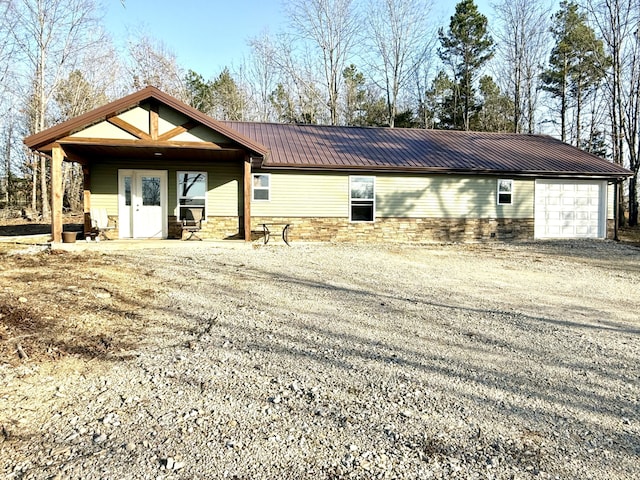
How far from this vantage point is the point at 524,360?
3.50 m

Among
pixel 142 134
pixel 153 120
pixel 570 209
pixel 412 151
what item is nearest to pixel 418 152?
pixel 412 151

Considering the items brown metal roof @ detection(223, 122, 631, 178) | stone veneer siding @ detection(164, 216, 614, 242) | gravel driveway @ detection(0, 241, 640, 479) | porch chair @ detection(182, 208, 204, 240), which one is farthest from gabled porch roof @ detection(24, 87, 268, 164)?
gravel driveway @ detection(0, 241, 640, 479)

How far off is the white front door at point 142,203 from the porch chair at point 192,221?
69 cm

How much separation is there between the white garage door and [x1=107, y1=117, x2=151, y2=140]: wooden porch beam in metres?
12.6

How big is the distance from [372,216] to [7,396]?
11344mm

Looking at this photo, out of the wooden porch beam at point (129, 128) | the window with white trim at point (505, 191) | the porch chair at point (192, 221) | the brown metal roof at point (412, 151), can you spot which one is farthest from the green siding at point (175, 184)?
the window with white trim at point (505, 191)

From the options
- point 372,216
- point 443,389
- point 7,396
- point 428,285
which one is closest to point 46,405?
point 7,396

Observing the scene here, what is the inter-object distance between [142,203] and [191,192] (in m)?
1.47

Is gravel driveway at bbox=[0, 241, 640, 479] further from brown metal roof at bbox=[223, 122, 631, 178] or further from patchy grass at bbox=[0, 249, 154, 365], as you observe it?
brown metal roof at bbox=[223, 122, 631, 178]

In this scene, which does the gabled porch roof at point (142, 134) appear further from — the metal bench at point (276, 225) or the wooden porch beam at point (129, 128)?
the metal bench at point (276, 225)

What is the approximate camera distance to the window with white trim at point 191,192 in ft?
40.2

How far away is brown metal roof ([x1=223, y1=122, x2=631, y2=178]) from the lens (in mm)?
13117

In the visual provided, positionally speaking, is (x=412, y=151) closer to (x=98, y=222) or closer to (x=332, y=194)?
(x=332, y=194)

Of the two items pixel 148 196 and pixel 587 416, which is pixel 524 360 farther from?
pixel 148 196
